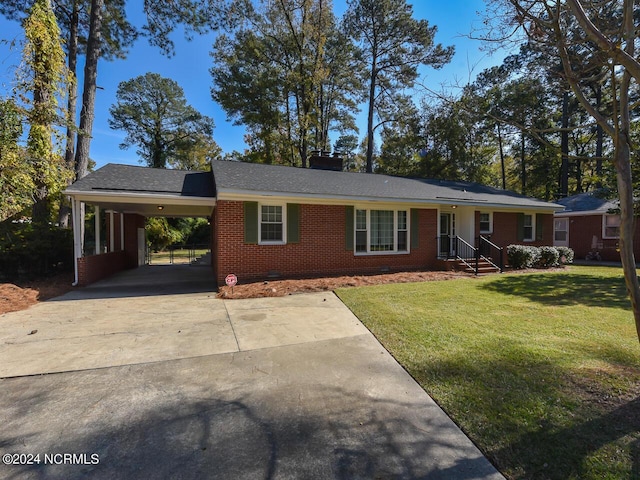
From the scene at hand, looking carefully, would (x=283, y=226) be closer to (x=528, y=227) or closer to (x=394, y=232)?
(x=394, y=232)

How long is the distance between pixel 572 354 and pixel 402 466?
3.17 m

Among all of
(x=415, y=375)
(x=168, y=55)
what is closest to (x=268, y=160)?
(x=168, y=55)

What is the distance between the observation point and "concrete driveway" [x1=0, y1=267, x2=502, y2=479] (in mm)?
2145

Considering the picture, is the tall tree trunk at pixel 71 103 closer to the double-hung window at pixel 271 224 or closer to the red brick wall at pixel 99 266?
the red brick wall at pixel 99 266

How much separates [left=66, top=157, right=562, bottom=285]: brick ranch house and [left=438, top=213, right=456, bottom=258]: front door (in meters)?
0.04

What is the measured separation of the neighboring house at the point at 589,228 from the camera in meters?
15.6

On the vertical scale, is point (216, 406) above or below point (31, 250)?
below

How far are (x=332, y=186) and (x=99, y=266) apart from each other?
837 cm

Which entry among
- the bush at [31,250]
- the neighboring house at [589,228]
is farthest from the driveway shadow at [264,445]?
the neighboring house at [589,228]

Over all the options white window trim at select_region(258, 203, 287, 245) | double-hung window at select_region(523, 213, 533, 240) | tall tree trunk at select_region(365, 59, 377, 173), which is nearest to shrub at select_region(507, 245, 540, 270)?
double-hung window at select_region(523, 213, 533, 240)

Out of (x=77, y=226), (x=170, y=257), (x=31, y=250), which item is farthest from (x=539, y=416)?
(x=170, y=257)

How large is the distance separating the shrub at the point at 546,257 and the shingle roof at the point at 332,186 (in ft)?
6.72

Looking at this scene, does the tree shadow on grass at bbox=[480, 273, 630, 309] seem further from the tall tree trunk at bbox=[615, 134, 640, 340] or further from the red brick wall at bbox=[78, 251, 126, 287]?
the red brick wall at bbox=[78, 251, 126, 287]

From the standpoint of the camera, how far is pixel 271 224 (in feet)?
30.2
